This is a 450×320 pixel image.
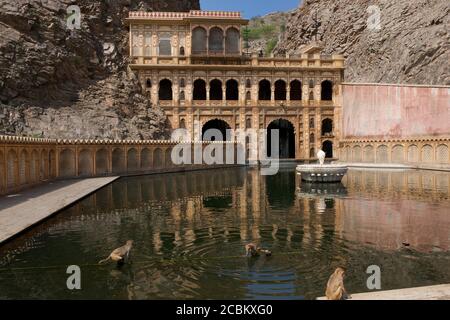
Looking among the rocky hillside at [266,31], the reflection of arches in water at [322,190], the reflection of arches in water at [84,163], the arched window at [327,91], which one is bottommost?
the reflection of arches in water at [322,190]

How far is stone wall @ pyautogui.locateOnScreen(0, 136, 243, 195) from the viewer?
19891 mm

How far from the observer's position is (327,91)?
52188 millimetres

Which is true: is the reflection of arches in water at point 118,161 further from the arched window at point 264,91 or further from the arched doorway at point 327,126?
the arched doorway at point 327,126

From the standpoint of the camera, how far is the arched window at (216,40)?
4916 centimetres

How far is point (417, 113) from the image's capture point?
39.5 metres

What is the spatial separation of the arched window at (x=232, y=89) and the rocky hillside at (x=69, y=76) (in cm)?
1018

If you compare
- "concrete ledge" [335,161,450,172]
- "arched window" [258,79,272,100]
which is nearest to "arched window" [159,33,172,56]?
"arched window" [258,79,272,100]

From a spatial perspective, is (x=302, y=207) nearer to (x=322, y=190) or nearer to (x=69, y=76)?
(x=322, y=190)

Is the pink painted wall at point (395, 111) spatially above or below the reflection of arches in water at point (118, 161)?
above

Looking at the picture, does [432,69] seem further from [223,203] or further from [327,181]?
[223,203]

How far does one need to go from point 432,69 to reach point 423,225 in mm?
37072

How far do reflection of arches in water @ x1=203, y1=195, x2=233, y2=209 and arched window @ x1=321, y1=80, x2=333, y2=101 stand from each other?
→ 34949mm

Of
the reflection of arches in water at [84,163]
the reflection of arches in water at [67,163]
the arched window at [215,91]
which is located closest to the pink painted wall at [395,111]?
the arched window at [215,91]

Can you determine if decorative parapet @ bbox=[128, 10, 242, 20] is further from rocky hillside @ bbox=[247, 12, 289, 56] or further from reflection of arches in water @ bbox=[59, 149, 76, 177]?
rocky hillside @ bbox=[247, 12, 289, 56]
